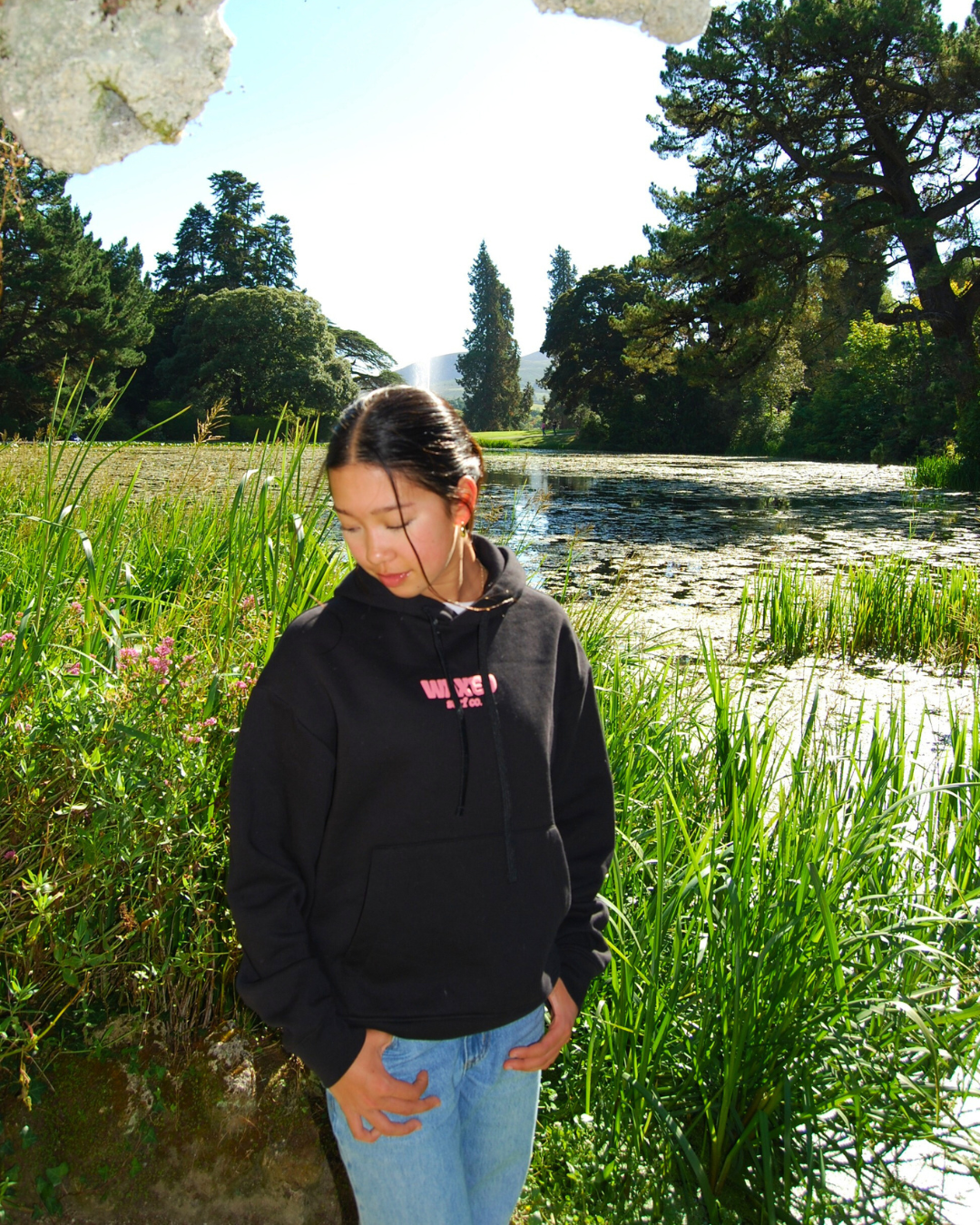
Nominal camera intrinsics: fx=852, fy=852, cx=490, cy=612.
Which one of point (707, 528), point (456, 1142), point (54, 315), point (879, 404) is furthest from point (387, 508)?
point (54, 315)

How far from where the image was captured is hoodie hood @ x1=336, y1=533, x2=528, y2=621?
911 mm

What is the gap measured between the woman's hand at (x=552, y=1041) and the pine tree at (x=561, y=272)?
51.4 m

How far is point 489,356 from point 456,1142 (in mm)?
48548

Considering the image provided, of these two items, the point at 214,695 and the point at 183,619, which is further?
the point at 183,619

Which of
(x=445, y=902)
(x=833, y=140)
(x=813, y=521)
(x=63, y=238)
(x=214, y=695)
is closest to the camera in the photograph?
(x=445, y=902)

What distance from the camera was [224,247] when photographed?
108ft

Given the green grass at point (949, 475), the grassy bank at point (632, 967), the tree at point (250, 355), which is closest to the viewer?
the grassy bank at point (632, 967)

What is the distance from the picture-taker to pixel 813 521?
28.7 ft

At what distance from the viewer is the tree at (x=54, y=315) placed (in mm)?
17688

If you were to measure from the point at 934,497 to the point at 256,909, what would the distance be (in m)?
11.0

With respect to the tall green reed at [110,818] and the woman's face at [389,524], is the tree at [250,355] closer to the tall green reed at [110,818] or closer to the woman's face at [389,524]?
the tall green reed at [110,818]

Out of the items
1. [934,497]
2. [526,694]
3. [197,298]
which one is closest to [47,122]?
[526,694]

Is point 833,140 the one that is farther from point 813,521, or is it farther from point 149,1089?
point 149,1089

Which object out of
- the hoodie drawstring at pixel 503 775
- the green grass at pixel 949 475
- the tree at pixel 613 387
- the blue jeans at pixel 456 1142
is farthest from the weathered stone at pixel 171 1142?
the tree at pixel 613 387
